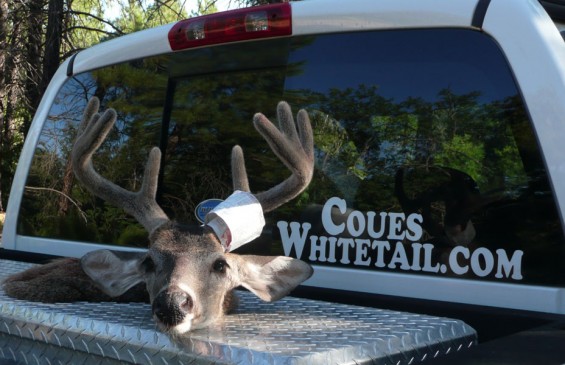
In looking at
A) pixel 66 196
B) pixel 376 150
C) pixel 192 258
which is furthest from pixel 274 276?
pixel 66 196

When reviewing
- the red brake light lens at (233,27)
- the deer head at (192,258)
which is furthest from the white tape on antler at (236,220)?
the red brake light lens at (233,27)

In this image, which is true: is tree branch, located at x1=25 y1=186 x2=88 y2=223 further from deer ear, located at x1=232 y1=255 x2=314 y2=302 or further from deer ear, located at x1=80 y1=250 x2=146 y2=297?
deer ear, located at x1=232 y1=255 x2=314 y2=302

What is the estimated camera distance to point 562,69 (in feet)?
8.09

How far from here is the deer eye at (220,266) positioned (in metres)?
2.47

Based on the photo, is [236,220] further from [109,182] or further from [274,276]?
[109,182]

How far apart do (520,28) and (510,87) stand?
0.61 feet

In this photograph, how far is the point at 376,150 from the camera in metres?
2.87

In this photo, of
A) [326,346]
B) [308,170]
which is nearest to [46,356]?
[326,346]

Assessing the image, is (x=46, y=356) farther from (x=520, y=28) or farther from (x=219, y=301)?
(x=520, y=28)

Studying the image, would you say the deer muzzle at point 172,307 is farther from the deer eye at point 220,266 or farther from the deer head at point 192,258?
the deer eye at point 220,266

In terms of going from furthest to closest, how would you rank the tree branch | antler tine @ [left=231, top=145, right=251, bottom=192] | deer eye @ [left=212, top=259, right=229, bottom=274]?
the tree branch → antler tine @ [left=231, top=145, right=251, bottom=192] → deer eye @ [left=212, top=259, right=229, bottom=274]

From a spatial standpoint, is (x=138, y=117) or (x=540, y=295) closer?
(x=540, y=295)

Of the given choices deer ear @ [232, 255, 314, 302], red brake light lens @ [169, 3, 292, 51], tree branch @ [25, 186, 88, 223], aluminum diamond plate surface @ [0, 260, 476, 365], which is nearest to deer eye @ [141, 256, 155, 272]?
aluminum diamond plate surface @ [0, 260, 476, 365]

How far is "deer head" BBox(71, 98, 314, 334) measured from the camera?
2.29 metres
